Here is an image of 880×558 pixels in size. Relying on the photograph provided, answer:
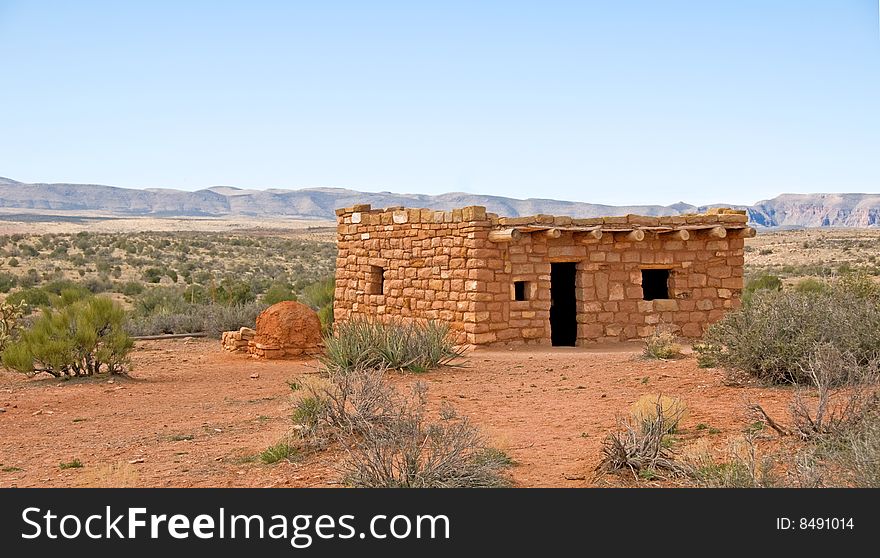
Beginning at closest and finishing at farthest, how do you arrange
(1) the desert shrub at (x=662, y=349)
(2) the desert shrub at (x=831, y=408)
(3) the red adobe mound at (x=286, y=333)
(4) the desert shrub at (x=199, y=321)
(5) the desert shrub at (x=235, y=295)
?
1. (2) the desert shrub at (x=831, y=408)
2. (1) the desert shrub at (x=662, y=349)
3. (3) the red adobe mound at (x=286, y=333)
4. (4) the desert shrub at (x=199, y=321)
5. (5) the desert shrub at (x=235, y=295)

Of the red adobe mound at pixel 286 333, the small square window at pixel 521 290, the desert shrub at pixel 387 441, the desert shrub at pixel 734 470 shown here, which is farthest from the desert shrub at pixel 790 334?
the red adobe mound at pixel 286 333

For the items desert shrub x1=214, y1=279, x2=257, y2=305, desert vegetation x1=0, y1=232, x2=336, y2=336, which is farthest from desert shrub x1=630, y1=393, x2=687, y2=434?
desert shrub x1=214, y1=279, x2=257, y2=305

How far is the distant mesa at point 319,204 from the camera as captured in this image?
14612cm

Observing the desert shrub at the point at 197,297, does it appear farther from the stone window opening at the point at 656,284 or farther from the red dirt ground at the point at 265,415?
the stone window opening at the point at 656,284

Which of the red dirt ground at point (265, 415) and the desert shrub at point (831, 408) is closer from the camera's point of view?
the desert shrub at point (831, 408)

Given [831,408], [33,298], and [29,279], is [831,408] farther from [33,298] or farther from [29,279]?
[29,279]

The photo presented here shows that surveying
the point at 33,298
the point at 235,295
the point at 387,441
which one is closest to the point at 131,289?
the point at 33,298

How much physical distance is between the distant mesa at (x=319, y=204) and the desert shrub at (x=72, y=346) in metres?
129

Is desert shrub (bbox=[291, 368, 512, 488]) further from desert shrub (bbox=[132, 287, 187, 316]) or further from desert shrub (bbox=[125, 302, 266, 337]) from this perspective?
desert shrub (bbox=[132, 287, 187, 316])

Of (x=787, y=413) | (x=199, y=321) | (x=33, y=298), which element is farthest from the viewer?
(x=33, y=298)

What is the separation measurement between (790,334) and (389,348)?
16.0 ft

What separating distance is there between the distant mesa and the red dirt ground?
12994cm

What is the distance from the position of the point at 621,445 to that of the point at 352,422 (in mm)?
2174

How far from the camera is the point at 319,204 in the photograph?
17612 cm
